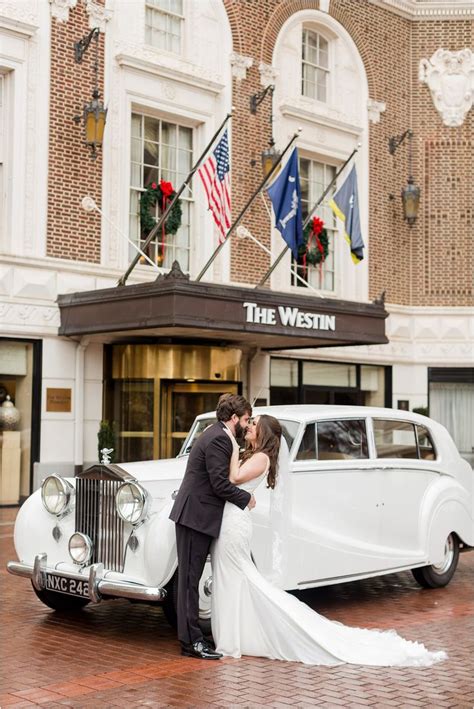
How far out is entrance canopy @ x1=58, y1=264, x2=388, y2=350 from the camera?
1355 cm

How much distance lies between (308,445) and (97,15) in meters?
10.6

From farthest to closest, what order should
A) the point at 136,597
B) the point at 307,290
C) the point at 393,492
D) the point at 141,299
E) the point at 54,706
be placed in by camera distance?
the point at 307,290 → the point at 141,299 → the point at 393,492 → the point at 136,597 → the point at 54,706

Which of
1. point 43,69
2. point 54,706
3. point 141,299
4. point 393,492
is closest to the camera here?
point 54,706

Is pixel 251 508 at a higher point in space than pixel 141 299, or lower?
lower

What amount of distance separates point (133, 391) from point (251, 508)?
9.26 meters

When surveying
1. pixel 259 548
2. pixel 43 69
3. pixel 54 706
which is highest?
pixel 43 69

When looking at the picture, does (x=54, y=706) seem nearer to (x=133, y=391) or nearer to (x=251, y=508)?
(x=251, y=508)

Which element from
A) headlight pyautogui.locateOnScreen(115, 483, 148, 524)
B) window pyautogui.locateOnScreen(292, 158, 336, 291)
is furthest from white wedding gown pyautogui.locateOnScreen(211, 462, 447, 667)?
window pyautogui.locateOnScreen(292, 158, 336, 291)

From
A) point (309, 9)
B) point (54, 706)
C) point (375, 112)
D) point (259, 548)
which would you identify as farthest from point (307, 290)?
→ point (54, 706)

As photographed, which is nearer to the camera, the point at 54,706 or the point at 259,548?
the point at 54,706

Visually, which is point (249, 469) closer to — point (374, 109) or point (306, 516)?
point (306, 516)

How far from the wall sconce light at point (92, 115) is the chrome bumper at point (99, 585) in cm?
952

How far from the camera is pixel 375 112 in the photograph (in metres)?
20.9

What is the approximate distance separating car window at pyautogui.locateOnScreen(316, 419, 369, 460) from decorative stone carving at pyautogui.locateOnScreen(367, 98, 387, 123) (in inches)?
534
